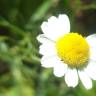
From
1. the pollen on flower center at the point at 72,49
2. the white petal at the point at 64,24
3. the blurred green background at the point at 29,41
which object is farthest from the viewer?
the blurred green background at the point at 29,41

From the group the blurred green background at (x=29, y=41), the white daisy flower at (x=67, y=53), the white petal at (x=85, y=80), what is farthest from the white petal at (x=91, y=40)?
the blurred green background at (x=29, y=41)

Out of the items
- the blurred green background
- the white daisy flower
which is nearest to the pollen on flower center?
the white daisy flower

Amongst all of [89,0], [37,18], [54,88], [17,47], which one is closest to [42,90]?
[54,88]

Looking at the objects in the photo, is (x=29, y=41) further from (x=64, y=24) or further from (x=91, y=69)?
(x=91, y=69)

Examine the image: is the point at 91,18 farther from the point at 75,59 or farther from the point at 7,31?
the point at 75,59

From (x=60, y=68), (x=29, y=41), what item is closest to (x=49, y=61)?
(x=60, y=68)

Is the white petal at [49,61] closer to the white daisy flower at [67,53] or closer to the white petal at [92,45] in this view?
the white daisy flower at [67,53]

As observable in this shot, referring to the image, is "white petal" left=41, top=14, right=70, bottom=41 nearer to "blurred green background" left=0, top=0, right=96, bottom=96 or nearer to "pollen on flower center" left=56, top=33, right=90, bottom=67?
"pollen on flower center" left=56, top=33, right=90, bottom=67
